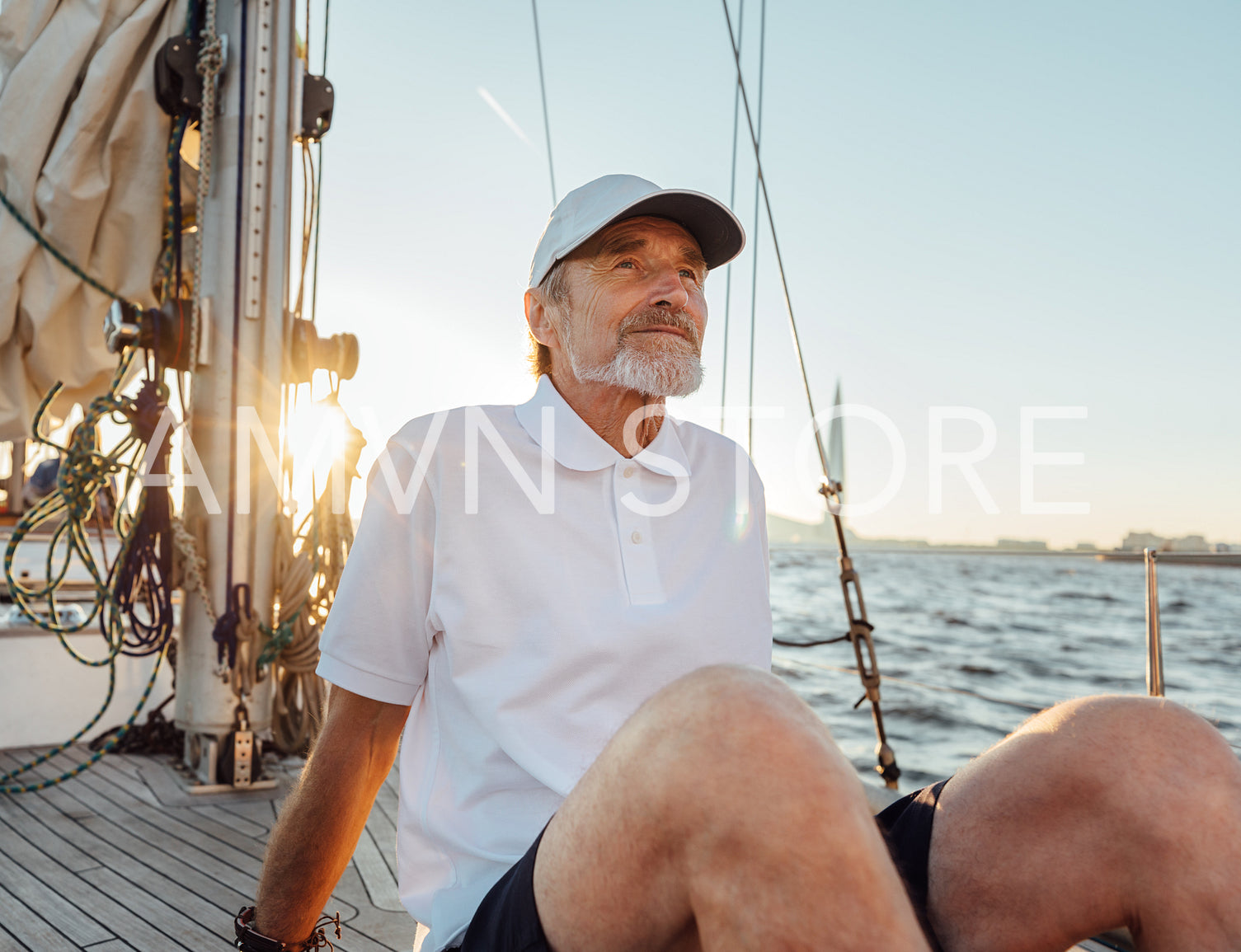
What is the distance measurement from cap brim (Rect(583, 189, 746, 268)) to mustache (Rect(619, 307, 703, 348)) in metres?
0.13

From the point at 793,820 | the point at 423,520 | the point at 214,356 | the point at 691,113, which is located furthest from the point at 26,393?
the point at 793,820

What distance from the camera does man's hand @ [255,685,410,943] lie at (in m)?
0.97

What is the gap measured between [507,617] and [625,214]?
0.63 m

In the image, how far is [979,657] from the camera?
1495 cm

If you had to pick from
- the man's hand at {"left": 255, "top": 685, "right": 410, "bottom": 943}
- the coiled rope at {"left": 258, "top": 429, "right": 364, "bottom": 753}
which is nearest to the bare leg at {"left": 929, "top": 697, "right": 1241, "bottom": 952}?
the man's hand at {"left": 255, "top": 685, "right": 410, "bottom": 943}

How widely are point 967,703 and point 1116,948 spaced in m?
8.76

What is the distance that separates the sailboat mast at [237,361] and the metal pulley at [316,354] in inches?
2.2

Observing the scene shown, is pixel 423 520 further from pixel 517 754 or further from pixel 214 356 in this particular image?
pixel 214 356

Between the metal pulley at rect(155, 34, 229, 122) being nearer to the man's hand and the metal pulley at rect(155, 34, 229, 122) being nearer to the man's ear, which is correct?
the man's ear

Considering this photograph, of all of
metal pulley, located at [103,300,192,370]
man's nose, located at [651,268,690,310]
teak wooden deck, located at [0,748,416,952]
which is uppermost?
metal pulley, located at [103,300,192,370]

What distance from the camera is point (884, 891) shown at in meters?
0.55

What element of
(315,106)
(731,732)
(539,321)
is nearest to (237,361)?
(315,106)

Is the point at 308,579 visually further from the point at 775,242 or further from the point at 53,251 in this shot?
the point at 775,242

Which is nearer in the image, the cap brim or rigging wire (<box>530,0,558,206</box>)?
the cap brim
